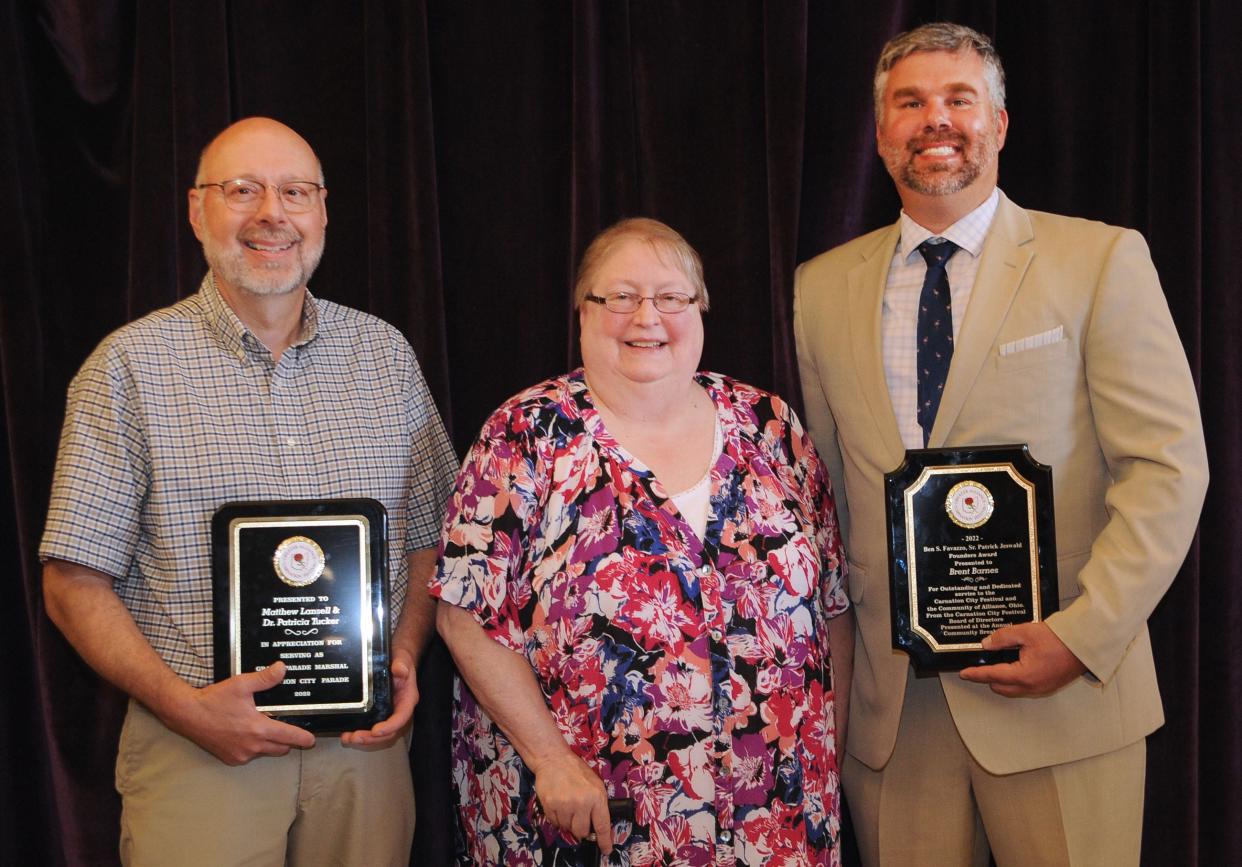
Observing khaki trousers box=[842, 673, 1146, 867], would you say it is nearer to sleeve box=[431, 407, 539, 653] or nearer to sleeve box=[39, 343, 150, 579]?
sleeve box=[431, 407, 539, 653]

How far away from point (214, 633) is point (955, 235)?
5.20 ft

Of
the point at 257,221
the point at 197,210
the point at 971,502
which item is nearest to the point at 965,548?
the point at 971,502

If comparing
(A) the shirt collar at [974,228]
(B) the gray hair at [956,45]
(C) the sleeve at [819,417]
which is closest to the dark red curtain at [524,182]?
(C) the sleeve at [819,417]

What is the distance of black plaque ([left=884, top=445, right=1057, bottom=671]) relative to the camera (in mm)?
2039

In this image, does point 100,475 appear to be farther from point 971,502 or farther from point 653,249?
point 971,502

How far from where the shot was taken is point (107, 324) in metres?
2.88

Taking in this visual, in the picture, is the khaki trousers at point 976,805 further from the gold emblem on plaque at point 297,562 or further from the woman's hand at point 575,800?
the gold emblem on plaque at point 297,562

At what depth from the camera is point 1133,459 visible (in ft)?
7.00

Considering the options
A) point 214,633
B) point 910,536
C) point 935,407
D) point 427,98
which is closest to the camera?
point 214,633

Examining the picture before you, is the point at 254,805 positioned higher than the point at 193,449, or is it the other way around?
the point at 193,449

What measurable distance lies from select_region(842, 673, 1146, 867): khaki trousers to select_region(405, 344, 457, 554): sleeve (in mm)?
1017

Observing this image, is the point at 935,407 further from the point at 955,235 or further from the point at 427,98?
the point at 427,98

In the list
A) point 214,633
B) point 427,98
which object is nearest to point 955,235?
point 427,98

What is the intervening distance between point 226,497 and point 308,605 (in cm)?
31
